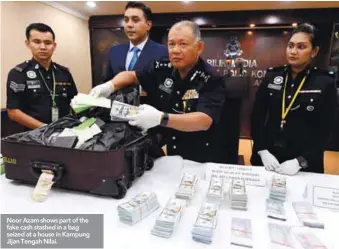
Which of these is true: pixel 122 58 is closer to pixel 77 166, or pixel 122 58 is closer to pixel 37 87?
pixel 37 87

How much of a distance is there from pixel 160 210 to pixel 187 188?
14 cm

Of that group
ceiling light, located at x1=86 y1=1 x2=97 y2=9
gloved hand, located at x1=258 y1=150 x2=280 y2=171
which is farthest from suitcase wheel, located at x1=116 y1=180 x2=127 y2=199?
ceiling light, located at x1=86 y1=1 x2=97 y2=9

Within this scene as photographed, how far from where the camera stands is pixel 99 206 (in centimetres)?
95

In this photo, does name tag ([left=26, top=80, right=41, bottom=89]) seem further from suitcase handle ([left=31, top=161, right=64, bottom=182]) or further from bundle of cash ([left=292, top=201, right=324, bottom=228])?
bundle of cash ([left=292, top=201, right=324, bottom=228])

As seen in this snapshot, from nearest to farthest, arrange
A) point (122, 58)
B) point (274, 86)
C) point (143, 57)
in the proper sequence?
point (274, 86)
point (143, 57)
point (122, 58)

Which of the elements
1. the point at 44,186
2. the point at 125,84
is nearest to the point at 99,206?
the point at 44,186

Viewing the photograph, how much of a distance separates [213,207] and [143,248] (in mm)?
263

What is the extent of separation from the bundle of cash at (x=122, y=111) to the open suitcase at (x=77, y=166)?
12 cm

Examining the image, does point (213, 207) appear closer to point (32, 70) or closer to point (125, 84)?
point (125, 84)

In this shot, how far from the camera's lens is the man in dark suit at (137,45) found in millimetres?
1888

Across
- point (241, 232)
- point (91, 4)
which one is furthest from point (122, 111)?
point (91, 4)

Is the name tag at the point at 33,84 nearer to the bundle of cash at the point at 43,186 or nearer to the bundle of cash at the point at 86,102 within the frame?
the bundle of cash at the point at 86,102

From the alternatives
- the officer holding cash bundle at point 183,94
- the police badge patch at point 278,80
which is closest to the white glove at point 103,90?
the officer holding cash bundle at point 183,94

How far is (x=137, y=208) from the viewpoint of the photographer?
0.86 metres
